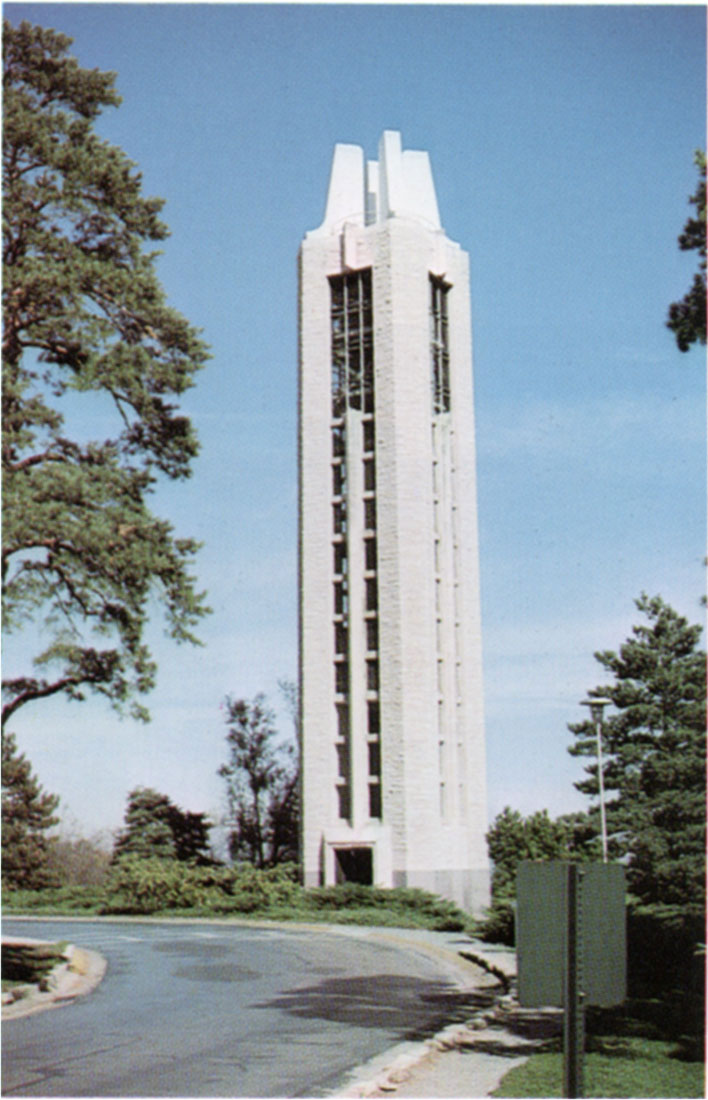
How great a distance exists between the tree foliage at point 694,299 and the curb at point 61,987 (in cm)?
862

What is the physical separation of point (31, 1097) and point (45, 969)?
4.21 metres

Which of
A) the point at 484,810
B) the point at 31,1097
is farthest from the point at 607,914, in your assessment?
the point at 484,810

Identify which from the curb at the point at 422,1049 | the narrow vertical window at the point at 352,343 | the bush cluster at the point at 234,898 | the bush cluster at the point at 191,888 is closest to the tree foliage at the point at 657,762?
the curb at the point at 422,1049

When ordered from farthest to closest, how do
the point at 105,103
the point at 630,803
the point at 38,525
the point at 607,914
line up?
the point at 630,803 → the point at 105,103 → the point at 38,525 → the point at 607,914

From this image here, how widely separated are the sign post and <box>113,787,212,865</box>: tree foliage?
7.61 metres

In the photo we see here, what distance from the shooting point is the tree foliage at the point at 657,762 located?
11.4 metres

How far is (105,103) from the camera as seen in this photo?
11.6 metres

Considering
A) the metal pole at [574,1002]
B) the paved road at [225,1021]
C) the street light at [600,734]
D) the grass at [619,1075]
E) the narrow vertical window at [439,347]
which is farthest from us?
the narrow vertical window at [439,347]

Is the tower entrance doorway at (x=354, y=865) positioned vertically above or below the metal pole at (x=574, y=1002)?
below

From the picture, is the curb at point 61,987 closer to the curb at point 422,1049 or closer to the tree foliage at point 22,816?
the tree foliage at point 22,816

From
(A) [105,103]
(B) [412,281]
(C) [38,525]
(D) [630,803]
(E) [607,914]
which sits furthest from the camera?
(B) [412,281]

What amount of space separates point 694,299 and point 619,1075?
6501 millimetres

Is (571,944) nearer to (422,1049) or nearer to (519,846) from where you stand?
(422,1049)

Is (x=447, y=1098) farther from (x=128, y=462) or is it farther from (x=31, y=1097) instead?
(x=128, y=462)
